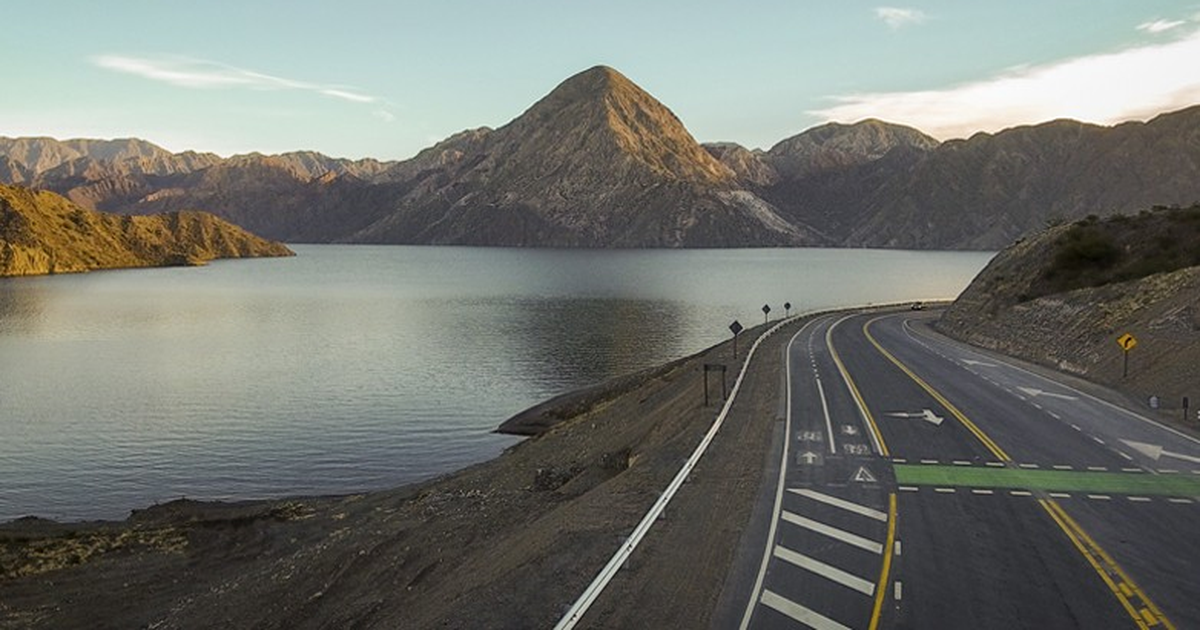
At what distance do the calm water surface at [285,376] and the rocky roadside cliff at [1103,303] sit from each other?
91.5 ft

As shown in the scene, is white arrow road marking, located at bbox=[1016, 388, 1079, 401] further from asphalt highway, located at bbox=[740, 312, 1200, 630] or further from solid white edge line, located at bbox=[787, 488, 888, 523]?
solid white edge line, located at bbox=[787, 488, 888, 523]

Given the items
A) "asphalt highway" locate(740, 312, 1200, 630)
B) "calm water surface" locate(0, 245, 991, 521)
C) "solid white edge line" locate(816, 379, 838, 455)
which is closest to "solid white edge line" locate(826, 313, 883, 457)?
"asphalt highway" locate(740, 312, 1200, 630)

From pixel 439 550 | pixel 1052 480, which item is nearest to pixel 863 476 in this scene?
pixel 1052 480

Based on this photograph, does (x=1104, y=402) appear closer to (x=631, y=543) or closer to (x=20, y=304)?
(x=631, y=543)

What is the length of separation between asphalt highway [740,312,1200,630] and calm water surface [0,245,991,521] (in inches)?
825

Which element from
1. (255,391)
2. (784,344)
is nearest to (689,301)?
(784,344)

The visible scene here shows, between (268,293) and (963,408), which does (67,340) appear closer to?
(268,293)

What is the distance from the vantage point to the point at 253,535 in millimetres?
26438

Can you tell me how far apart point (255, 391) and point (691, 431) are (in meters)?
39.1

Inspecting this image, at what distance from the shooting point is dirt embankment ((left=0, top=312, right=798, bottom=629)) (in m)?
15.0

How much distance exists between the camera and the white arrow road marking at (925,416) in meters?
29.8

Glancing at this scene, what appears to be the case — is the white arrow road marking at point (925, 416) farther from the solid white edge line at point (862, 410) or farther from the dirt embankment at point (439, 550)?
the dirt embankment at point (439, 550)

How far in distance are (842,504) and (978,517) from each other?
313 cm

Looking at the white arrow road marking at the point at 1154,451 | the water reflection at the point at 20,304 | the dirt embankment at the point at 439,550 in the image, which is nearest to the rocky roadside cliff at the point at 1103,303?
the white arrow road marking at the point at 1154,451
